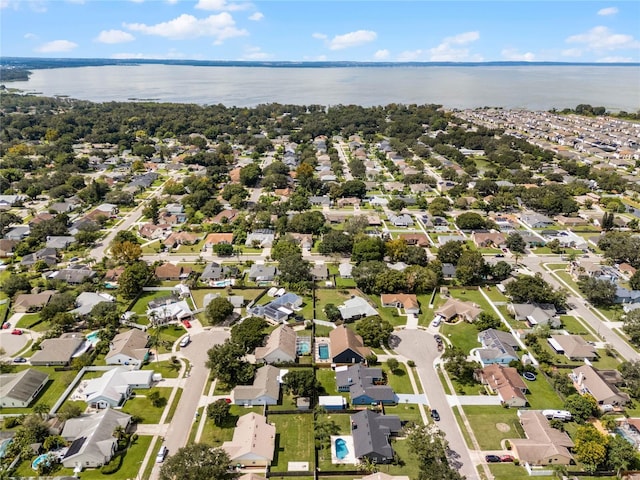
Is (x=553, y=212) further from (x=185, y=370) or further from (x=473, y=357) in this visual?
(x=185, y=370)

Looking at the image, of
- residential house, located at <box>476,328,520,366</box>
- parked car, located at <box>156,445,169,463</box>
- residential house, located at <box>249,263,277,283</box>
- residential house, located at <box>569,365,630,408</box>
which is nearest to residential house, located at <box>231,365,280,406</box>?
parked car, located at <box>156,445,169,463</box>

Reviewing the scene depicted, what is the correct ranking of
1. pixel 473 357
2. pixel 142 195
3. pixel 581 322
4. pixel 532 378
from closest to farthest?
1. pixel 532 378
2. pixel 473 357
3. pixel 581 322
4. pixel 142 195

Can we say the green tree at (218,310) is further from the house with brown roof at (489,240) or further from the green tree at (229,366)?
the house with brown roof at (489,240)

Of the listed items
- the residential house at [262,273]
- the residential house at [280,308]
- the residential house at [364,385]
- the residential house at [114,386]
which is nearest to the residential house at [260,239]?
the residential house at [262,273]

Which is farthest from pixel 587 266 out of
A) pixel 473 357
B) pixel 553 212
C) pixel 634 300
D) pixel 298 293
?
pixel 298 293

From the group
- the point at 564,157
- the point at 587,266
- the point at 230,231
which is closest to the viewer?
the point at 587,266

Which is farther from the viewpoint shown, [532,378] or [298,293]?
[298,293]

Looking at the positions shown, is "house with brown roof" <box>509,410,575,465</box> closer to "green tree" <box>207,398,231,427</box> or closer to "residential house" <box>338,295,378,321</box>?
"residential house" <box>338,295,378,321</box>
